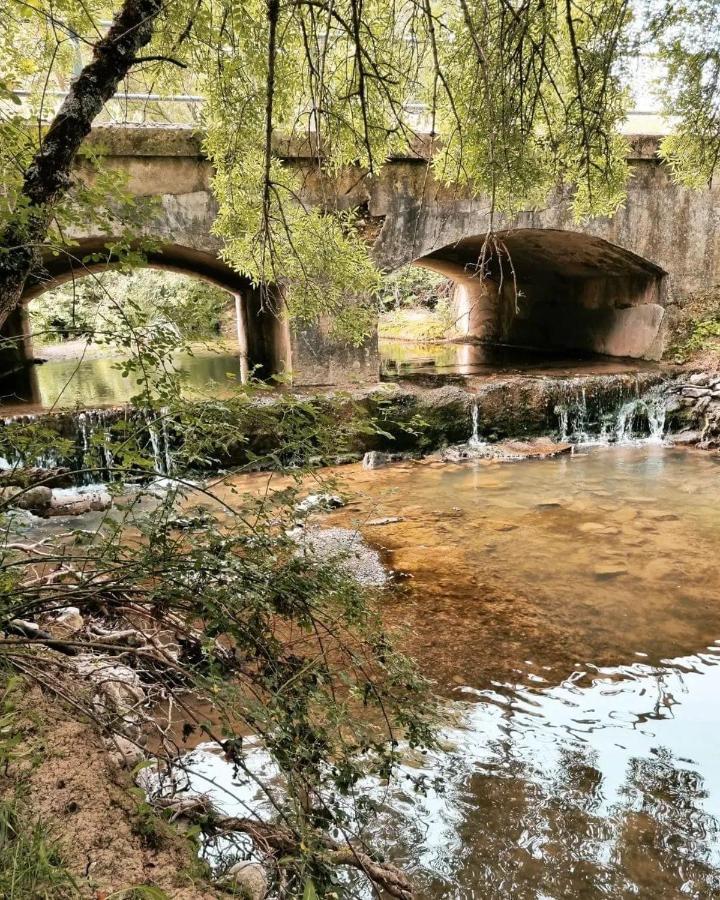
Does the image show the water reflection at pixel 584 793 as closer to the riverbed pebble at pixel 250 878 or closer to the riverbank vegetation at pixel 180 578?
the riverbank vegetation at pixel 180 578

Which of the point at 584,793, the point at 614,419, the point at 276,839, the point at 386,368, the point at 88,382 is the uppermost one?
the point at 386,368

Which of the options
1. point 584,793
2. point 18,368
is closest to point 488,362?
point 18,368

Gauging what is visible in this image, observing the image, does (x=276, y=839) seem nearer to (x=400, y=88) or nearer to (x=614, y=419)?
(x=400, y=88)

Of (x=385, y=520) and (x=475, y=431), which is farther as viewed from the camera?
(x=475, y=431)

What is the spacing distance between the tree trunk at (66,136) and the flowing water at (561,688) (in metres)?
1.29

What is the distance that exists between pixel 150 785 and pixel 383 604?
6.35 feet

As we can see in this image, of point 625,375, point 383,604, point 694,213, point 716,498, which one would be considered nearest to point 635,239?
point 694,213

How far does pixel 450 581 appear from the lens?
430 cm

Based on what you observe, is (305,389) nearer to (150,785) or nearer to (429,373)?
(429,373)

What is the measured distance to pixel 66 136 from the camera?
→ 69.2 inches

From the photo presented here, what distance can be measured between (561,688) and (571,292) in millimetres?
10354

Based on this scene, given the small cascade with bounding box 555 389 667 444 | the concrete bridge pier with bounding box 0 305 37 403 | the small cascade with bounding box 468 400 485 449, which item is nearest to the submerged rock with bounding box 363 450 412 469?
the small cascade with bounding box 468 400 485 449

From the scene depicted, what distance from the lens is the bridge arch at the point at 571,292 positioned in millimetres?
9742

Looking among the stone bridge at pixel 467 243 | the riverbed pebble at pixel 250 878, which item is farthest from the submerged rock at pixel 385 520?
the riverbed pebble at pixel 250 878
